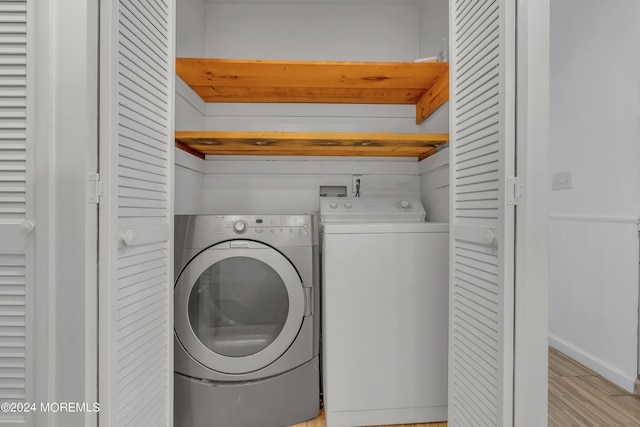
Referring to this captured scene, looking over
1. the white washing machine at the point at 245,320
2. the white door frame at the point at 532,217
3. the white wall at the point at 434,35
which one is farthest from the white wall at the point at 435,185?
the white door frame at the point at 532,217

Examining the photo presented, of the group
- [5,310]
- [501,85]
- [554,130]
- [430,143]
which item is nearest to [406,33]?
[430,143]

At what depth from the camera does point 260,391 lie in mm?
1577

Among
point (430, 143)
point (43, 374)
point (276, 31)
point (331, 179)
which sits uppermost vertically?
point (276, 31)

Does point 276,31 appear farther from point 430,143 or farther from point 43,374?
point 43,374

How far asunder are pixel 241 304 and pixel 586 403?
5.81 feet

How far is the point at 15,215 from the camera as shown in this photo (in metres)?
0.89

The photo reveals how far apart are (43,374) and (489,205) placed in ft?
4.34

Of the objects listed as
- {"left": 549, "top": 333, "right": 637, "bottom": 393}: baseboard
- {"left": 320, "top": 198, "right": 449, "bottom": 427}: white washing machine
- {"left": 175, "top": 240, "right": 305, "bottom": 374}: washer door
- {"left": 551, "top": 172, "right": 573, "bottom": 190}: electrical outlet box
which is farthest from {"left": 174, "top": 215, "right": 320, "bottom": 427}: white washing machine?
{"left": 551, "top": 172, "right": 573, "bottom": 190}: electrical outlet box

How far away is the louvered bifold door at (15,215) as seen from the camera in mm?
875

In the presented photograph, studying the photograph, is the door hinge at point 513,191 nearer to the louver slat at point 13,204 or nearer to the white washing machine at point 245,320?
the white washing machine at point 245,320

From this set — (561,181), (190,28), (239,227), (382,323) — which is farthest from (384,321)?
(190,28)

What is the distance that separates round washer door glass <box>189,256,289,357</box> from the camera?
1.58 m

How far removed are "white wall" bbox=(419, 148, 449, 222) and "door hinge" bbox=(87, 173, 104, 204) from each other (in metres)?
1.57

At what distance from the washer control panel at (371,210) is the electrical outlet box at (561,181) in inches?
39.2
